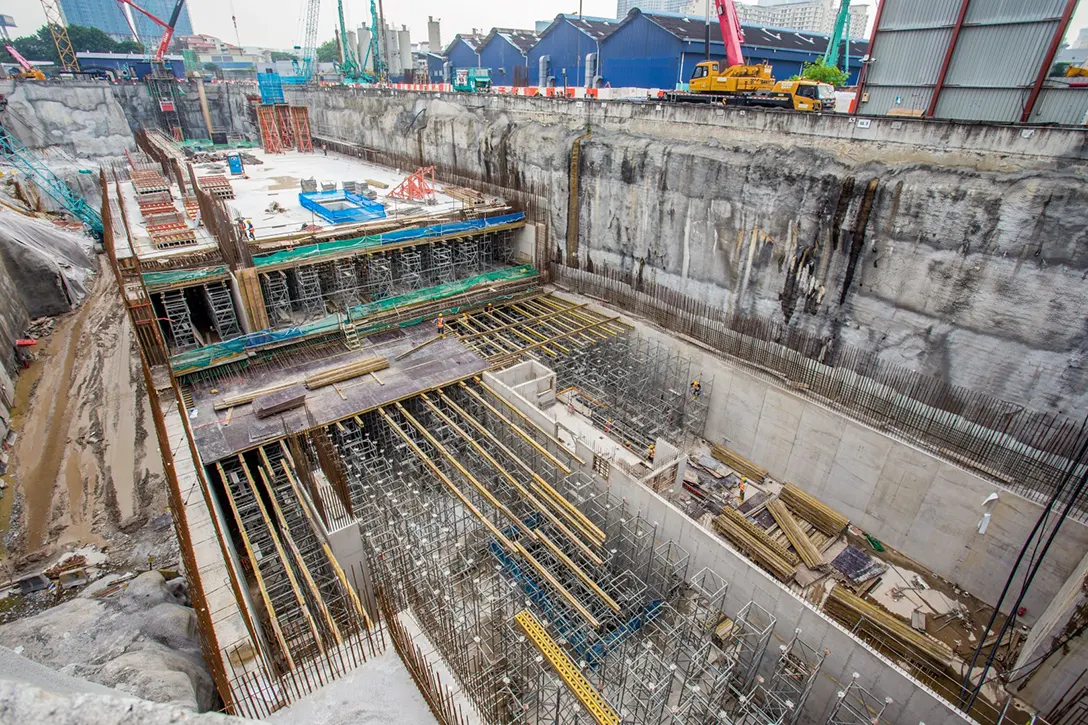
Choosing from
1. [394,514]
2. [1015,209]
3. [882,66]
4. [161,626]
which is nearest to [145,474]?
[161,626]

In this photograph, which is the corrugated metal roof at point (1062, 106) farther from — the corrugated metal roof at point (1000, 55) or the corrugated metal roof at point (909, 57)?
the corrugated metal roof at point (909, 57)

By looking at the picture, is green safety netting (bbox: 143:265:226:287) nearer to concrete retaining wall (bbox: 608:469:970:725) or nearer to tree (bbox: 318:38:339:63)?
concrete retaining wall (bbox: 608:469:970:725)

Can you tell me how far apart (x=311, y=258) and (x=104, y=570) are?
11129mm

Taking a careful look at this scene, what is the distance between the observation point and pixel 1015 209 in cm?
1302

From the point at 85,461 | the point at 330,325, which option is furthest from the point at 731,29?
the point at 85,461

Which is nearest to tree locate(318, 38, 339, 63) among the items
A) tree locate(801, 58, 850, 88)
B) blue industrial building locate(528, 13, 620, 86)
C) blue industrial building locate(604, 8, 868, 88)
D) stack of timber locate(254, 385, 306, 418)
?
blue industrial building locate(528, 13, 620, 86)

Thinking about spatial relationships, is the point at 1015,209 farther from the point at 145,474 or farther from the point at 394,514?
the point at 145,474

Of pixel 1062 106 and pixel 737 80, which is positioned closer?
pixel 1062 106

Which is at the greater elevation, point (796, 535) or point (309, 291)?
point (309, 291)

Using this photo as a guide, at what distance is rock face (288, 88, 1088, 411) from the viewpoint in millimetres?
13016

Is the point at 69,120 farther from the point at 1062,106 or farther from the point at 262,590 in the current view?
the point at 1062,106

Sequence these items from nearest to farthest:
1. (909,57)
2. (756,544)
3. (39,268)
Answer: (756,544) → (909,57) → (39,268)

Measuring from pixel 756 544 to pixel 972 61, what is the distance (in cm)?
1722

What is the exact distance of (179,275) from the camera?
60.2 ft
